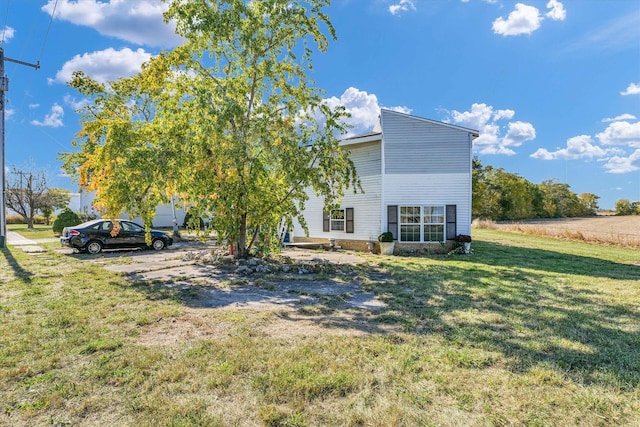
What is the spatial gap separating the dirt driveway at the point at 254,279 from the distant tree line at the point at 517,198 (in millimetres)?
30020

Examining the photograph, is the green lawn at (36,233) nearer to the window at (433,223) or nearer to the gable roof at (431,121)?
the gable roof at (431,121)

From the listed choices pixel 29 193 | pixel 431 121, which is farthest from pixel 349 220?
pixel 29 193

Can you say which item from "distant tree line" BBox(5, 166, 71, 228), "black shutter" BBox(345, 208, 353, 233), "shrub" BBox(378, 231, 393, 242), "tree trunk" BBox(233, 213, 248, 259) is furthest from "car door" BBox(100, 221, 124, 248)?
"distant tree line" BBox(5, 166, 71, 228)

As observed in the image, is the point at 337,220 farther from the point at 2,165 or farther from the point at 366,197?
the point at 2,165

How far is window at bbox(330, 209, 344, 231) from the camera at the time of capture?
53.0 ft

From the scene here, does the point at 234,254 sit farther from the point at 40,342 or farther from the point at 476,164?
the point at 476,164

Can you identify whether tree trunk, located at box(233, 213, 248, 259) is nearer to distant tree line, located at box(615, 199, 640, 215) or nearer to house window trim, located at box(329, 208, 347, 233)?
house window trim, located at box(329, 208, 347, 233)

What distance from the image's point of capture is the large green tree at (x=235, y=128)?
9.12m

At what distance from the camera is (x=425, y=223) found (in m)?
14.7

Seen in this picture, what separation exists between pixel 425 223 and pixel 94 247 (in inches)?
525

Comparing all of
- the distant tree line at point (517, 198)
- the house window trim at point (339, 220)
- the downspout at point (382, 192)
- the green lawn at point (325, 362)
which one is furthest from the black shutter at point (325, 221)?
the distant tree line at point (517, 198)

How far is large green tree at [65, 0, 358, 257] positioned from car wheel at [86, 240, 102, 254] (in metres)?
4.61

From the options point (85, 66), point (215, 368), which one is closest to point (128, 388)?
point (215, 368)

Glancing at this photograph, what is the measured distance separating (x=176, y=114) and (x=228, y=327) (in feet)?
22.5
